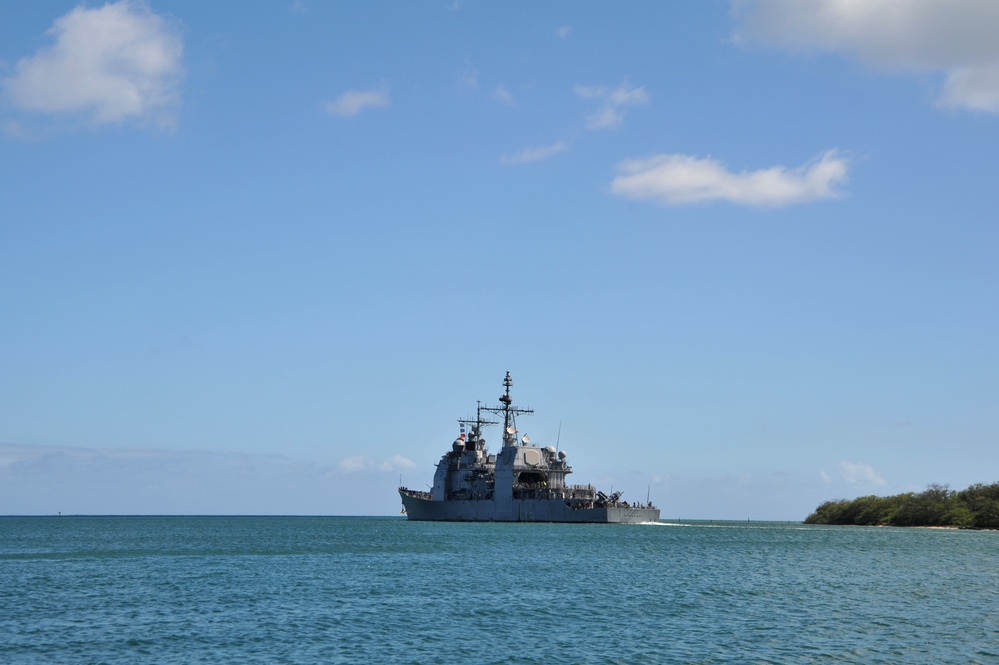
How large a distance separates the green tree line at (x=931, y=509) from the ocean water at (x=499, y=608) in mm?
61311

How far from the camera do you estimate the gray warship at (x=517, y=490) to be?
113m

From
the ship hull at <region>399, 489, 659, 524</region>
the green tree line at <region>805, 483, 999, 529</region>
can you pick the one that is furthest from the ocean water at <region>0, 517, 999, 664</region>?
the green tree line at <region>805, 483, 999, 529</region>

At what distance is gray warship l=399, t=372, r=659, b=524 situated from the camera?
369 ft

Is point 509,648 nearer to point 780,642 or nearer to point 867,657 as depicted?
point 780,642

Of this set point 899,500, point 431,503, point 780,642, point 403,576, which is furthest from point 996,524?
point 780,642

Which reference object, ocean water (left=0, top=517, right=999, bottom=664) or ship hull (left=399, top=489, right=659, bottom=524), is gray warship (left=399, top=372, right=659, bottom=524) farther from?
ocean water (left=0, top=517, right=999, bottom=664)

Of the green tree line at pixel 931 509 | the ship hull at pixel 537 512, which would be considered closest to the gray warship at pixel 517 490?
the ship hull at pixel 537 512

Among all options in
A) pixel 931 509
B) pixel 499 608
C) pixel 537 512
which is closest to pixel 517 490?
pixel 537 512

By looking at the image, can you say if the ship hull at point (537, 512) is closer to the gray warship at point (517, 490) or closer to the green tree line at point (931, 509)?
the gray warship at point (517, 490)

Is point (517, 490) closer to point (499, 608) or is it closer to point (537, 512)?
point (537, 512)

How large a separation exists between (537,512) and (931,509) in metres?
53.6

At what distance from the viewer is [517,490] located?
113812mm

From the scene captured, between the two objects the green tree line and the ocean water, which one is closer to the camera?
the ocean water

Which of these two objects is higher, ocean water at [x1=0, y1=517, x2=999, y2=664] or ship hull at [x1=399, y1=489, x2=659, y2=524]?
ship hull at [x1=399, y1=489, x2=659, y2=524]
